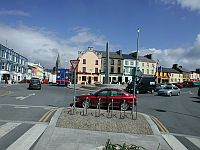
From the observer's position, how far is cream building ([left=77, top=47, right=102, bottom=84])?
72.9m

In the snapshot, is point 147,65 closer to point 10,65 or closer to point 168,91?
point 10,65

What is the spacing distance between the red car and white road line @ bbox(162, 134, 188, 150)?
6.84 metres

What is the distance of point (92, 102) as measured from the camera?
1656 centimetres

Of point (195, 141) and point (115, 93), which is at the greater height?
point (115, 93)

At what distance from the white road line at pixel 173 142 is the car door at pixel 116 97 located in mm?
6919

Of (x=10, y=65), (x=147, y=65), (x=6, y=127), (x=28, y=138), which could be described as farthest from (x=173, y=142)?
(x=147, y=65)

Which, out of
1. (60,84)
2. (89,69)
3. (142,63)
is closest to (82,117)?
(60,84)

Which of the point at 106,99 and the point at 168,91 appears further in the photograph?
the point at 168,91

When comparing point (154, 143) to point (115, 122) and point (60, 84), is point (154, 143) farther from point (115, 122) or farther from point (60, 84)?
point (60, 84)

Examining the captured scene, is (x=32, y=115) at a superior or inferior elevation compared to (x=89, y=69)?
inferior

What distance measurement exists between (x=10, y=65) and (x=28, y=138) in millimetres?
60701

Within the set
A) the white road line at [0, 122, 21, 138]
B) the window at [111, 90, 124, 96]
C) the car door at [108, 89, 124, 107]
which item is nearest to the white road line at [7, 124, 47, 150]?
the white road line at [0, 122, 21, 138]

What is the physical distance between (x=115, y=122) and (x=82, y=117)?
1.76 metres

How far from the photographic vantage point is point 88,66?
7325cm
